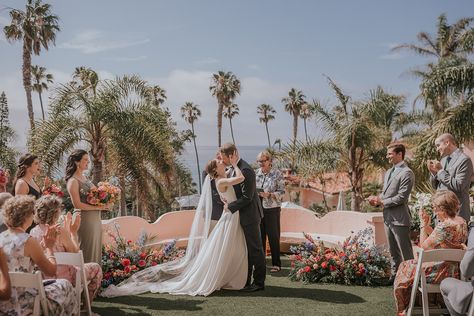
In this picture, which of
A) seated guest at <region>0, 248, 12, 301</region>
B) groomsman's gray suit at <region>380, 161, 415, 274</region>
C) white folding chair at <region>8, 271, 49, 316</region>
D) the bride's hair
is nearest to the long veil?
the bride's hair

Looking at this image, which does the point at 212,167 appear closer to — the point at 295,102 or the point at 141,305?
the point at 141,305

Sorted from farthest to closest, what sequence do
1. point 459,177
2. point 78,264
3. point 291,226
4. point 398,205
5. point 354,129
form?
point 354,129 → point 291,226 → point 398,205 → point 459,177 → point 78,264

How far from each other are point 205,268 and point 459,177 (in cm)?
353

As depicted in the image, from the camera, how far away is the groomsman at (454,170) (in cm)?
595

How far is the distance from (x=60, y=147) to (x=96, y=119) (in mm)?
1085

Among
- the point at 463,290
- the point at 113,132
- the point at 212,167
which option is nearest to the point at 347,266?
the point at 212,167

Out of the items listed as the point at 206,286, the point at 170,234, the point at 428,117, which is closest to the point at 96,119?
the point at 170,234

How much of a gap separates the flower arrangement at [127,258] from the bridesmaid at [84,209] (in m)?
0.75

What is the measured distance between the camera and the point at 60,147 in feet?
37.4

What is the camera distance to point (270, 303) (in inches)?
232

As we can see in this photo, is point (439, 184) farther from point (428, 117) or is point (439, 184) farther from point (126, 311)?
point (428, 117)

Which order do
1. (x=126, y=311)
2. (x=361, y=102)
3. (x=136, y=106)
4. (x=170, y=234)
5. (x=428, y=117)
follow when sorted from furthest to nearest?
(x=428, y=117) < (x=361, y=102) < (x=136, y=106) < (x=170, y=234) < (x=126, y=311)

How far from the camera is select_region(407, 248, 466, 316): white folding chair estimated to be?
14.2ft

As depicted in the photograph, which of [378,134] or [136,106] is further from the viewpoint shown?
[378,134]
